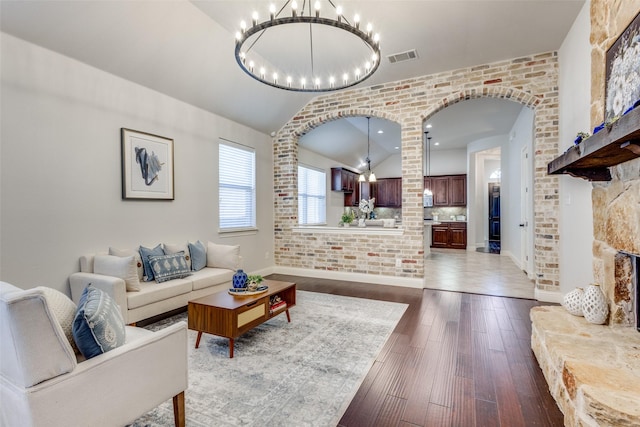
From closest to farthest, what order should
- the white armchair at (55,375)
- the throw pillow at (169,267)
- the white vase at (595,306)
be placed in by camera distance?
the white armchair at (55,375) < the white vase at (595,306) < the throw pillow at (169,267)

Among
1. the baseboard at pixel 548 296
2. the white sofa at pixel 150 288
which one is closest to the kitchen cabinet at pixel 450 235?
the baseboard at pixel 548 296

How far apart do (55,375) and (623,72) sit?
3.57 meters

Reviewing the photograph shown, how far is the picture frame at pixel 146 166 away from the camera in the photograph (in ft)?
12.2

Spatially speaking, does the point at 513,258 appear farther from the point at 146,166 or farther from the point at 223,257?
the point at 146,166

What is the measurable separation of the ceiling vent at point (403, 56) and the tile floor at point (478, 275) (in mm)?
3501

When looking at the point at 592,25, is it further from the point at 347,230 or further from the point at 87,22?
the point at 87,22

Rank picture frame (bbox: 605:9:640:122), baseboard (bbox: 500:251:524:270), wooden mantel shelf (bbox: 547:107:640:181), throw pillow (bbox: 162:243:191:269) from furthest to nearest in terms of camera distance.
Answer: baseboard (bbox: 500:251:524:270) < throw pillow (bbox: 162:243:191:269) < picture frame (bbox: 605:9:640:122) < wooden mantel shelf (bbox: 547:107:640:181)

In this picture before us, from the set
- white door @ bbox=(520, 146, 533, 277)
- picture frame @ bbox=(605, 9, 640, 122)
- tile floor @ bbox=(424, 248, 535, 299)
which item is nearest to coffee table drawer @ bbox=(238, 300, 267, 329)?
picture frame @ bbox=(605, 9, 640, 122)

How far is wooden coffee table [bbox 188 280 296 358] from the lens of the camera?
2650 mm

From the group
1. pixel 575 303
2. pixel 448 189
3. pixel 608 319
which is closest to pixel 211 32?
pixel 575 303

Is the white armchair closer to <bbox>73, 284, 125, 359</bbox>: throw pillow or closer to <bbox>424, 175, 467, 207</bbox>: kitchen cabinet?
<bbox>73, 284, 125, 359</bbox>: throw pillow

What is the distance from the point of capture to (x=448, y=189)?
10.3m

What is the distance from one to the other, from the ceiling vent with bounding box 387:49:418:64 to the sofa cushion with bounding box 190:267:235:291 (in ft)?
12.3

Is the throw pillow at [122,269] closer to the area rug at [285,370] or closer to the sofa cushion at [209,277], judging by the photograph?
the area rug at [285,370]
